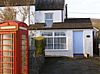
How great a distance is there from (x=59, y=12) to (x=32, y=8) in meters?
2.62

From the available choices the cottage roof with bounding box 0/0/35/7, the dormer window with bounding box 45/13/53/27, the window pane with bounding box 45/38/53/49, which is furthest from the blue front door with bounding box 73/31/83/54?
the cottage roof with bounding box 0/0/35/7

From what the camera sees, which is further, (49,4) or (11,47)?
(49,4)

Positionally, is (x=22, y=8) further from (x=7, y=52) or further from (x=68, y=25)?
(x=7, y=52)

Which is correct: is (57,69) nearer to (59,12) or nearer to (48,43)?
(48,43)

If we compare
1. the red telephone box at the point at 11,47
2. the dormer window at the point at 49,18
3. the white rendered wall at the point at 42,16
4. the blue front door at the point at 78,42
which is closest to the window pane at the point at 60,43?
the blue front door at the point at 78,42

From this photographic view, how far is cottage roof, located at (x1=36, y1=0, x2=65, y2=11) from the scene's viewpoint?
32.0 m

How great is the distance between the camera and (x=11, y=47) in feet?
29.0

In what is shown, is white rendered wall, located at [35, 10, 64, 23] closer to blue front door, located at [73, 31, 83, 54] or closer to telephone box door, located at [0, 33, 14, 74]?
blue front door, located at [73, 31, 83, 54]

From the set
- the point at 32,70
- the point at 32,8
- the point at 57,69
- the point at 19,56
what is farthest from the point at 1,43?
the point at 32,8

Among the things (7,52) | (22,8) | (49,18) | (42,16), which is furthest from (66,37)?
(7,52)

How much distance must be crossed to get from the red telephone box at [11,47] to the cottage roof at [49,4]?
22807 mm

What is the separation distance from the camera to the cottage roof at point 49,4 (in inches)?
1260

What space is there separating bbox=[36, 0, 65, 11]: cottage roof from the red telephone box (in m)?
22.8

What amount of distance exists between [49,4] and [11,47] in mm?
24255
